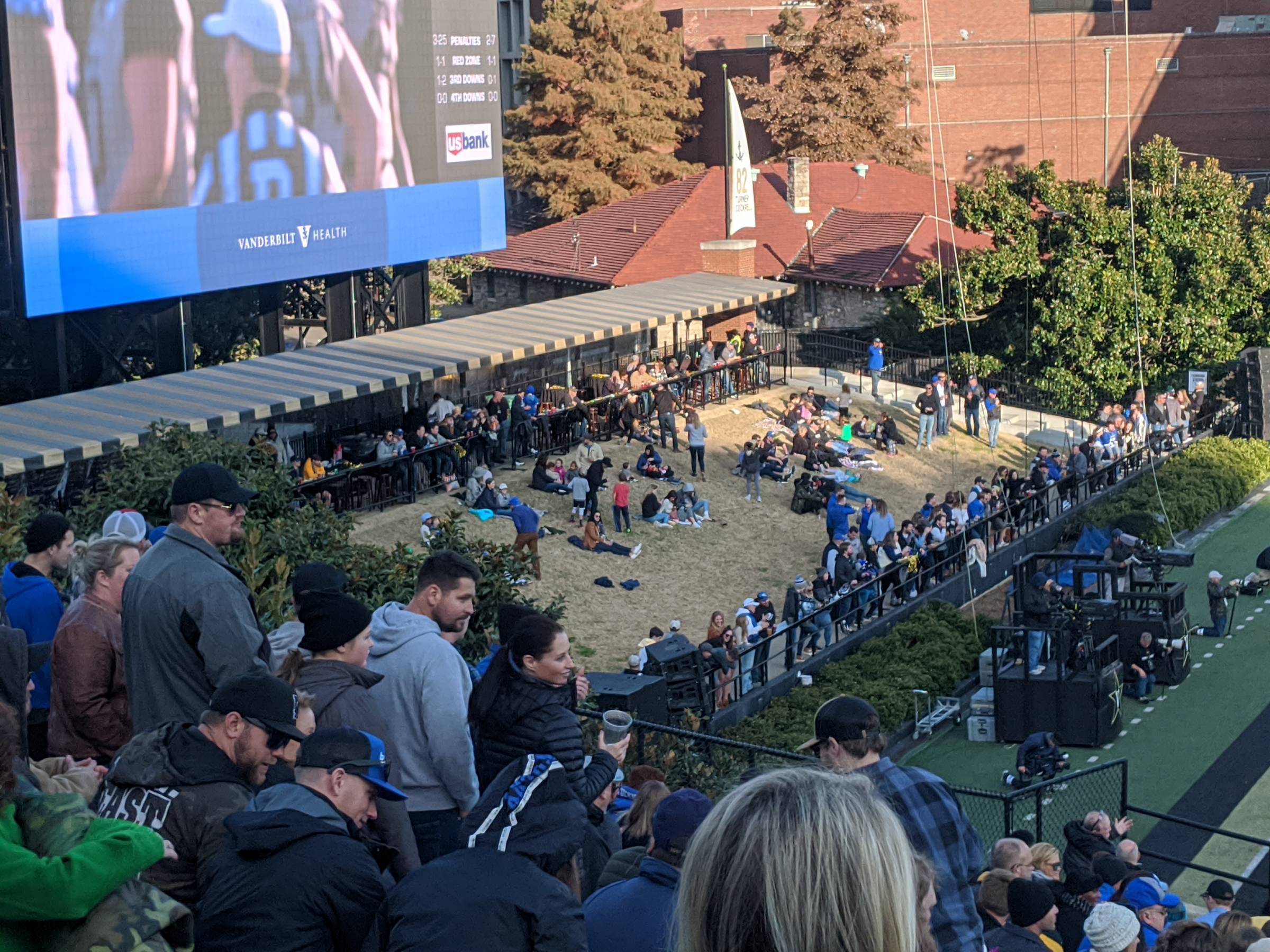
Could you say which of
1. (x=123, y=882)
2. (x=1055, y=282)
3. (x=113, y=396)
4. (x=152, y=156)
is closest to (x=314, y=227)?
(x=152, y=156)

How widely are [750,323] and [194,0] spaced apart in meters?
17.6

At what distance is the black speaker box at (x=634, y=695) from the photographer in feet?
40.3

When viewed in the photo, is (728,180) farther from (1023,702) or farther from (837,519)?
(1023,702)

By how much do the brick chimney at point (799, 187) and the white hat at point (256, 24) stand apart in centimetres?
1896

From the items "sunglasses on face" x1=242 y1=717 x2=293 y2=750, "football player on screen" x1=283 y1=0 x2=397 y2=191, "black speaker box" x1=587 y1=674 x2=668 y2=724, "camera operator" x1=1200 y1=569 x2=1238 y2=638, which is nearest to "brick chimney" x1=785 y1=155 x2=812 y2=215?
"football player on screen" x1=283 y1=0 x2=397 y2=191

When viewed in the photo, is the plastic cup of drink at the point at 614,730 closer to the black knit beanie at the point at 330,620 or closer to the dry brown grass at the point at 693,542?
the black knit beanie at the point at 330,620

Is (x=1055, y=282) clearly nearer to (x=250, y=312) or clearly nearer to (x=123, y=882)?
(x=250, y=312)

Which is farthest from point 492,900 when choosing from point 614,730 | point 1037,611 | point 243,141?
point 243,141

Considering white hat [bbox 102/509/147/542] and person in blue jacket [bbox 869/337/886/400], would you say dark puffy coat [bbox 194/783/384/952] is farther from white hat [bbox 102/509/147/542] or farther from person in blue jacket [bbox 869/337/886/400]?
person in blue jacket [bbox 869/337/886/400]

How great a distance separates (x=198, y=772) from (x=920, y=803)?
7.05 feet

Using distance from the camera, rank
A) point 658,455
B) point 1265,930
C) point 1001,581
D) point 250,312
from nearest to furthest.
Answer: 1. point 1265,930
2. point 1001,581
3. point 658,455
4. point 250,312

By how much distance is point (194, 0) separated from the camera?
3075 centimetres

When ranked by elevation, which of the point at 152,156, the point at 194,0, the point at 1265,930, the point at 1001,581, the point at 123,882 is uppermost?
the point at 194,0

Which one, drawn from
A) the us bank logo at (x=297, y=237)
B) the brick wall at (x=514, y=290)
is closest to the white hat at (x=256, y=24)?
the us bank logo at (x=297, y=237)
